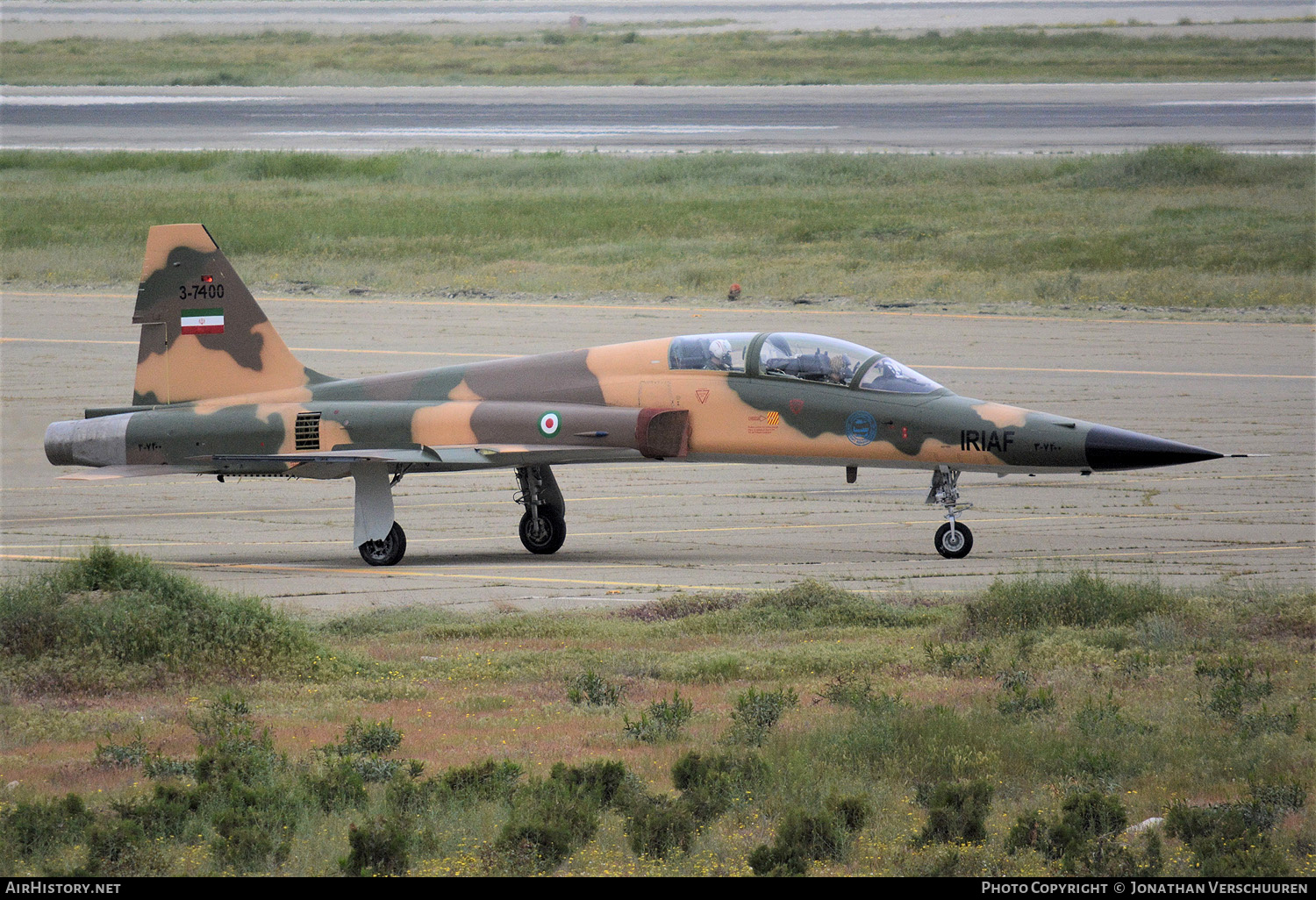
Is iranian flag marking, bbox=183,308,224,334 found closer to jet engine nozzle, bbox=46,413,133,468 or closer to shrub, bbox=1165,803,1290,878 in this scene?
jet engine nozzle, bbox=46,413,133,468

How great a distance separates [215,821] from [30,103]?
249 ft

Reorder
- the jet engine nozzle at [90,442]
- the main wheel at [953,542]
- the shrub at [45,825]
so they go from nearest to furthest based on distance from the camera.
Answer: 1. the shrub at [45,825]
2. the main wheel at [953,542]
3. the jet engine nozzle at [90,442]

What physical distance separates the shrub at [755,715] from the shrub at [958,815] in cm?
177

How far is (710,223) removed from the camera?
145 feet

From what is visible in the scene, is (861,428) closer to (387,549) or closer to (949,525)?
(949,525)

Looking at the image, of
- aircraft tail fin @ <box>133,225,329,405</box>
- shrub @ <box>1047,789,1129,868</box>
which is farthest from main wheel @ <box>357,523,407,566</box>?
shrub @ <box>1047,789,1129,868</box>

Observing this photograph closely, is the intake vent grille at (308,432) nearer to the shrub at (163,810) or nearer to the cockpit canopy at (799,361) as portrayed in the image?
the cockpit canopy at (799,361)

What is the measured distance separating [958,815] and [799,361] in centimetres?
1006

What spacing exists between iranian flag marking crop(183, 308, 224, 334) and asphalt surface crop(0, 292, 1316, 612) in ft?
9.37

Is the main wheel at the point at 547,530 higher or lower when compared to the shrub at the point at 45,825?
higher

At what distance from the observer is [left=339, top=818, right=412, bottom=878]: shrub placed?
784 centimetres

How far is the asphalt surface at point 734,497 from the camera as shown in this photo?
693 inches

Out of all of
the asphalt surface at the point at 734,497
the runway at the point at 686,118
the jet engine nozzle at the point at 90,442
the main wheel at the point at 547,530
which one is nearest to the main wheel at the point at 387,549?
the asphalt surface at the point at 734,497

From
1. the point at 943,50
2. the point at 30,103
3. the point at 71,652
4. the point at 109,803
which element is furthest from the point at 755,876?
the point at 943,50
